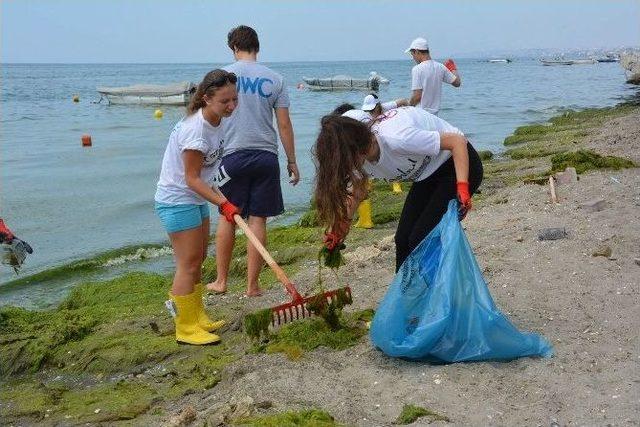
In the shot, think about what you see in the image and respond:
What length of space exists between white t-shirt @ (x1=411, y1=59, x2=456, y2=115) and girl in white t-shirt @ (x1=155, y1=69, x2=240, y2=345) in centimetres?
382

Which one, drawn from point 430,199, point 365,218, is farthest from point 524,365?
point 365,218

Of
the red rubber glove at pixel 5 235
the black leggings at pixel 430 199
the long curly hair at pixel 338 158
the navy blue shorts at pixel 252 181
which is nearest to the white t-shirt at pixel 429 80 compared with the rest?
the navy blue shorts at pixel 252 181

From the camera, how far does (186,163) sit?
4523 mm

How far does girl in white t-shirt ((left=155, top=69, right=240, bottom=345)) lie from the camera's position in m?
4.51

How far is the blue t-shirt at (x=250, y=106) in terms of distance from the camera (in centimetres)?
550

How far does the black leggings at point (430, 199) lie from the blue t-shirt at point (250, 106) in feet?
5.33

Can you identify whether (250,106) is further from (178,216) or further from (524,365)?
(524,365)

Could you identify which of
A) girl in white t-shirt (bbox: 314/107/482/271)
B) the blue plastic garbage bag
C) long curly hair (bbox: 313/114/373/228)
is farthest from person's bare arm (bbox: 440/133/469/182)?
long curly hair (bbox: 313/114/373/228)

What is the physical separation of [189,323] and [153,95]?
33.8 m

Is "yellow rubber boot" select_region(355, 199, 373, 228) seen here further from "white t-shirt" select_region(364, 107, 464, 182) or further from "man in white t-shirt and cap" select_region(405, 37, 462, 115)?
"white t-shirt" select_region(364, 107, 464, 182)

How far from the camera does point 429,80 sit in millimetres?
8055

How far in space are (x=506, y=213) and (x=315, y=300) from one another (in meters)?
3.25

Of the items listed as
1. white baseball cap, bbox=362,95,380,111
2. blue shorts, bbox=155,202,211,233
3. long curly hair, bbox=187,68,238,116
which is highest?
long curly hair, bbox=187,68,238,116

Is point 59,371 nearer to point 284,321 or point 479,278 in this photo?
point 284,321
